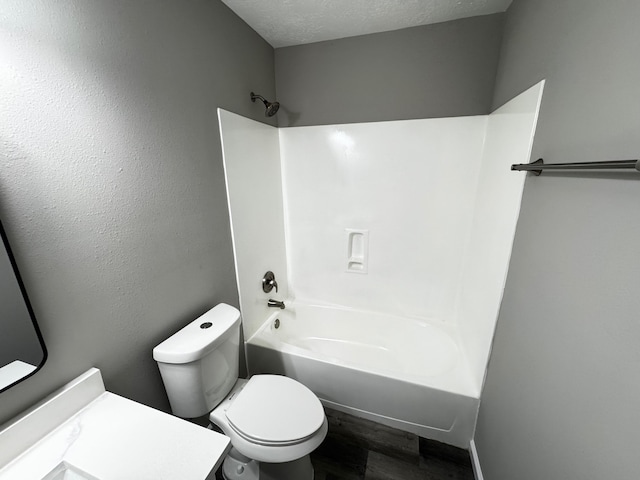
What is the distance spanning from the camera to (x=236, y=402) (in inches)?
46.9

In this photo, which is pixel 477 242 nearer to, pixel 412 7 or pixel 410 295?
pixel 410 295

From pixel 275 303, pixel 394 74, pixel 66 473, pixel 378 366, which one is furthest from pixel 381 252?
pixel 66 473

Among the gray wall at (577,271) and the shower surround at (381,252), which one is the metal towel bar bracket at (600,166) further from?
the shower surround at (381,252)

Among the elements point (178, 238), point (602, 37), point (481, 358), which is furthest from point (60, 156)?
point (481, 358)

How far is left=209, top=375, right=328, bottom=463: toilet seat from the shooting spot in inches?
40.8

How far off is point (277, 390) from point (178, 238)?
899 millimetres

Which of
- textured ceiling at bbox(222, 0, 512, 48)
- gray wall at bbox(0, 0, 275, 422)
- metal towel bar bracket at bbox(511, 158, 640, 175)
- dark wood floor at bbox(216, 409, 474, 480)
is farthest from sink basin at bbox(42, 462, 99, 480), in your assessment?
textured ceiling at bbox(222, 0, 512, 48)

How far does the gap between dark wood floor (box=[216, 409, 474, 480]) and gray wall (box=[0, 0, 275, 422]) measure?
95 cm

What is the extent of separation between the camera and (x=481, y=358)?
1.34m

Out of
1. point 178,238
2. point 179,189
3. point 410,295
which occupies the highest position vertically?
point 179,189

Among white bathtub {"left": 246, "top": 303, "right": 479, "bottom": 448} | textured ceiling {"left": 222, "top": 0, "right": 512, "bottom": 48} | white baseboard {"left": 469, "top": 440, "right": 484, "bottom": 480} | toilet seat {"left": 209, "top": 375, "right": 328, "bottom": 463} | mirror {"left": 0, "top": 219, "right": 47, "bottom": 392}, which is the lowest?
white baseboard {"left": 469, "top": 440, "right": 484, "bottom": 480}

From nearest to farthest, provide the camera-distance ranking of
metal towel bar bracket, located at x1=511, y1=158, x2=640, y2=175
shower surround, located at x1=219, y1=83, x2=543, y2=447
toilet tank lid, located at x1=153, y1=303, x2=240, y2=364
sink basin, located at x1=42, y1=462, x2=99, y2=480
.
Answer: metal towel bar bracket, located at x1=511, y1=158, x2=640, y2=175 < sink basin, located at x1=42, y1=462, x2=99, y2=480 < toilet tank lid, located at x1=153, y1=303, x2=240, y2=364 < shower surround, located at x1=219, y1=83, x2=543, y2=447

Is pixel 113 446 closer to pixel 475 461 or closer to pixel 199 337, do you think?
pixel 199 337

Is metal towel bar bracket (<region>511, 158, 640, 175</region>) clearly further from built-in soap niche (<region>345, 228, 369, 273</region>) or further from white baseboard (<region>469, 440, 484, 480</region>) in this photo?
white baseboard (<region>469, 440, 484, 480</region>)
